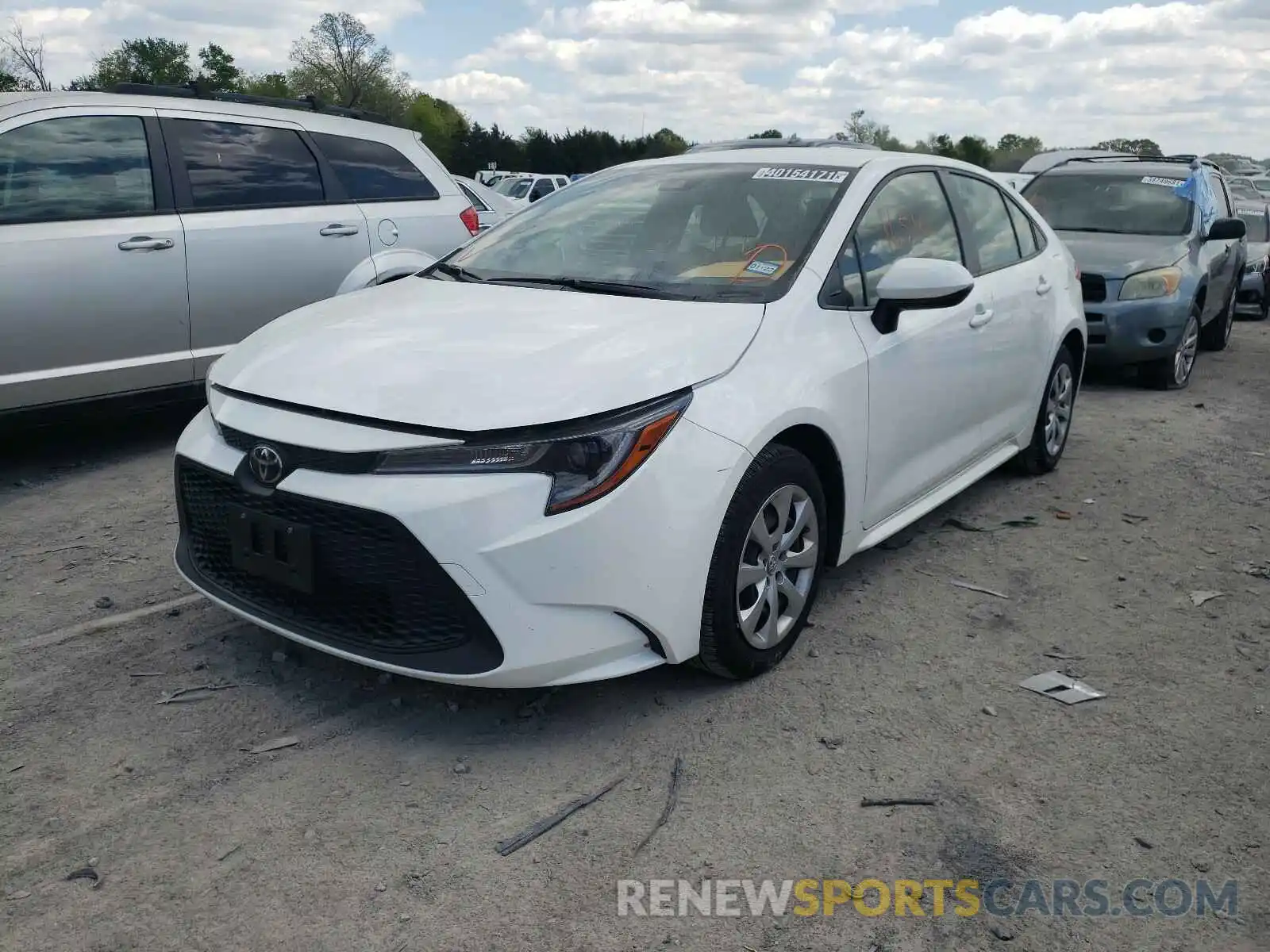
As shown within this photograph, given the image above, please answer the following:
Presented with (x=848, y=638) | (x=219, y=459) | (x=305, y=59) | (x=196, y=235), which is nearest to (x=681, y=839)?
(x=848, y=638)

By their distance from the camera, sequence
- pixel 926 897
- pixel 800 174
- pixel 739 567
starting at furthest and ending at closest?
pixel 800 174 → pixel 739 567 → pixel 926 897

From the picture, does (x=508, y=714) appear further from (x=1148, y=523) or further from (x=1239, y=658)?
(x=1148, y=523)

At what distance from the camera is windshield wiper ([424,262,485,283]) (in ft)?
13.3

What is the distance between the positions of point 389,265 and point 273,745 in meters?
3.94

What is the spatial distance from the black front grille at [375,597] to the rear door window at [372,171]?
391cm

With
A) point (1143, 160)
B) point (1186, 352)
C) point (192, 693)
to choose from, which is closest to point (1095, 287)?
point (1186, 352)

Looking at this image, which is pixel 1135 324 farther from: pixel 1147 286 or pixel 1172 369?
pixel 1172 369

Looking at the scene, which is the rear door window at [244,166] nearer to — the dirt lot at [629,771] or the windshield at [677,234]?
the windshield at [677,234]

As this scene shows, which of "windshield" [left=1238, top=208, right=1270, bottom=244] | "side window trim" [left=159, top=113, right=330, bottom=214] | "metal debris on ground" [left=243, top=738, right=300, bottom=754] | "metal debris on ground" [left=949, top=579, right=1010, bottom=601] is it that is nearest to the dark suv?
"windshield" [left=1238, top=208, right=1270, bottom=244]

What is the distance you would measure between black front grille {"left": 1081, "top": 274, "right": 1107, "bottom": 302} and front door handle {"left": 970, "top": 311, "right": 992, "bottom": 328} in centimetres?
400

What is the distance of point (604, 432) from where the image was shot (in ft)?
9.16

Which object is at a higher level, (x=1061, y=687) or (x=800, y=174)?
(x=800, y=174)

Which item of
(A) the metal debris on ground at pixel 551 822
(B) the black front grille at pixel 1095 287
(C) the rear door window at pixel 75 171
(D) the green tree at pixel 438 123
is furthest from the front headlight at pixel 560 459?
(D) the green tree at pixel 438 123

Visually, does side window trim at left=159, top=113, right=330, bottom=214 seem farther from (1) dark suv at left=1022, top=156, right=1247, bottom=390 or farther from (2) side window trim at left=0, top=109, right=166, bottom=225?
(1) dark suv at left=1022, top=156, right=1247, bottom=390
